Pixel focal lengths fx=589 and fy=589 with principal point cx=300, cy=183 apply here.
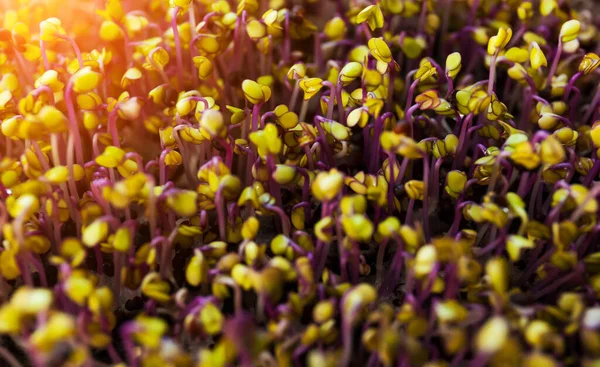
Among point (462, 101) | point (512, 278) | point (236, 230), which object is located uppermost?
point (462, 101)

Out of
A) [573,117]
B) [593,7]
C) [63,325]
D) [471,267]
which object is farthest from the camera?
[593,7]

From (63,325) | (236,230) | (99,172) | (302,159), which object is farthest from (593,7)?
(63,325)

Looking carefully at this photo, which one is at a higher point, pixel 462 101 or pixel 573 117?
pixel 462 101

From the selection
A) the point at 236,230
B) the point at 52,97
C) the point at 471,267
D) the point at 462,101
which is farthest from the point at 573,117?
the point at 52,97

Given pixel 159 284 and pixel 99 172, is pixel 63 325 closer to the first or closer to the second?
pixel 159 284

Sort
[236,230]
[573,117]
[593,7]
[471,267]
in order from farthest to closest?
[593,7] < [573,117] < [236,230] < [471,267]

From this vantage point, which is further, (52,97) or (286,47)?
(286,47)

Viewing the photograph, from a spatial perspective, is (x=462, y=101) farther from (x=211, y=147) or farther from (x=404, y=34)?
(x=211, y=147)
